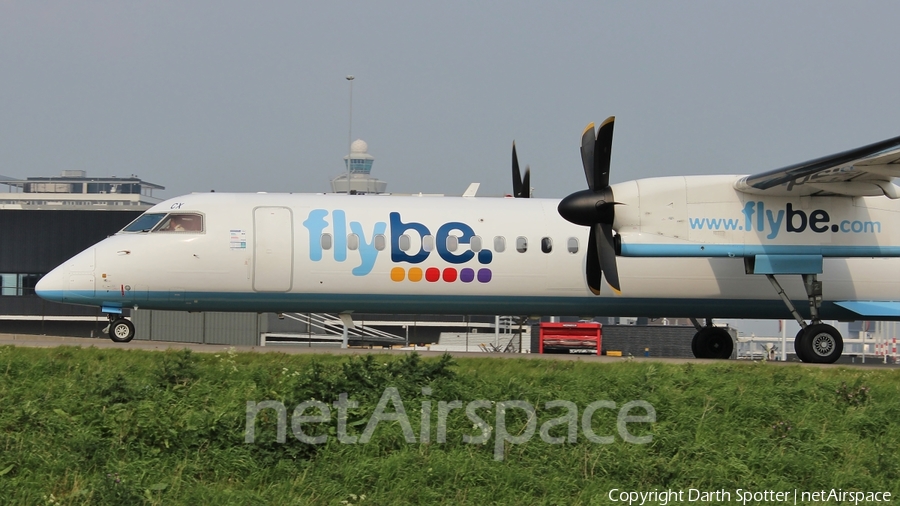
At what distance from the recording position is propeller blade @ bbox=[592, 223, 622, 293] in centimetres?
1991

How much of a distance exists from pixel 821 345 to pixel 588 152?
21.5 ft

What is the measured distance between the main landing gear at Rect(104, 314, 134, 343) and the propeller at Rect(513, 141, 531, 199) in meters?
10.3

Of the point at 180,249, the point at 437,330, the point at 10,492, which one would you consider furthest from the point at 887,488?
the point at 437,330

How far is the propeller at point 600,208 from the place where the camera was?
65.3 feet

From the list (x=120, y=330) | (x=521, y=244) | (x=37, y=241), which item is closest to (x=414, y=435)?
(x=521, y=244)

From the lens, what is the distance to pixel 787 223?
21000mm

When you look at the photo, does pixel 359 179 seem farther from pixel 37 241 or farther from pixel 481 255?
pixel 481 255

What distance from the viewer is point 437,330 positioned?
53.2 meters

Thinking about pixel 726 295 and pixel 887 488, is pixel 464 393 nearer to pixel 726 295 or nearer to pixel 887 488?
pixel 887 488

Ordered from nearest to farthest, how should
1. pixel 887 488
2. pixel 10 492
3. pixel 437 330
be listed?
pixel 10 492, pixel 887 488, pixel 437 330

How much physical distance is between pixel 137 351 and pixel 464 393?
6566 millimetres

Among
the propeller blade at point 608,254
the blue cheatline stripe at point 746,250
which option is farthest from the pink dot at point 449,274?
the blue cheatline stripe at point 746,250

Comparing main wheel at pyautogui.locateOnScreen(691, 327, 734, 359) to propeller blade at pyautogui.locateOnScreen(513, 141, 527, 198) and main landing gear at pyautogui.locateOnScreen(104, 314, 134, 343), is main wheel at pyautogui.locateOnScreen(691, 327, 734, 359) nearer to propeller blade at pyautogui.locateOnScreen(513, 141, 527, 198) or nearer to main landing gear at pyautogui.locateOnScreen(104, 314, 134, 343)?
propeller blade at pyautogui.locateOnScreen(513, 141, 527, 198)

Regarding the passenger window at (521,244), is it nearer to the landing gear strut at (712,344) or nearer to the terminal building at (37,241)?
the landing gear strut at (712,344)
